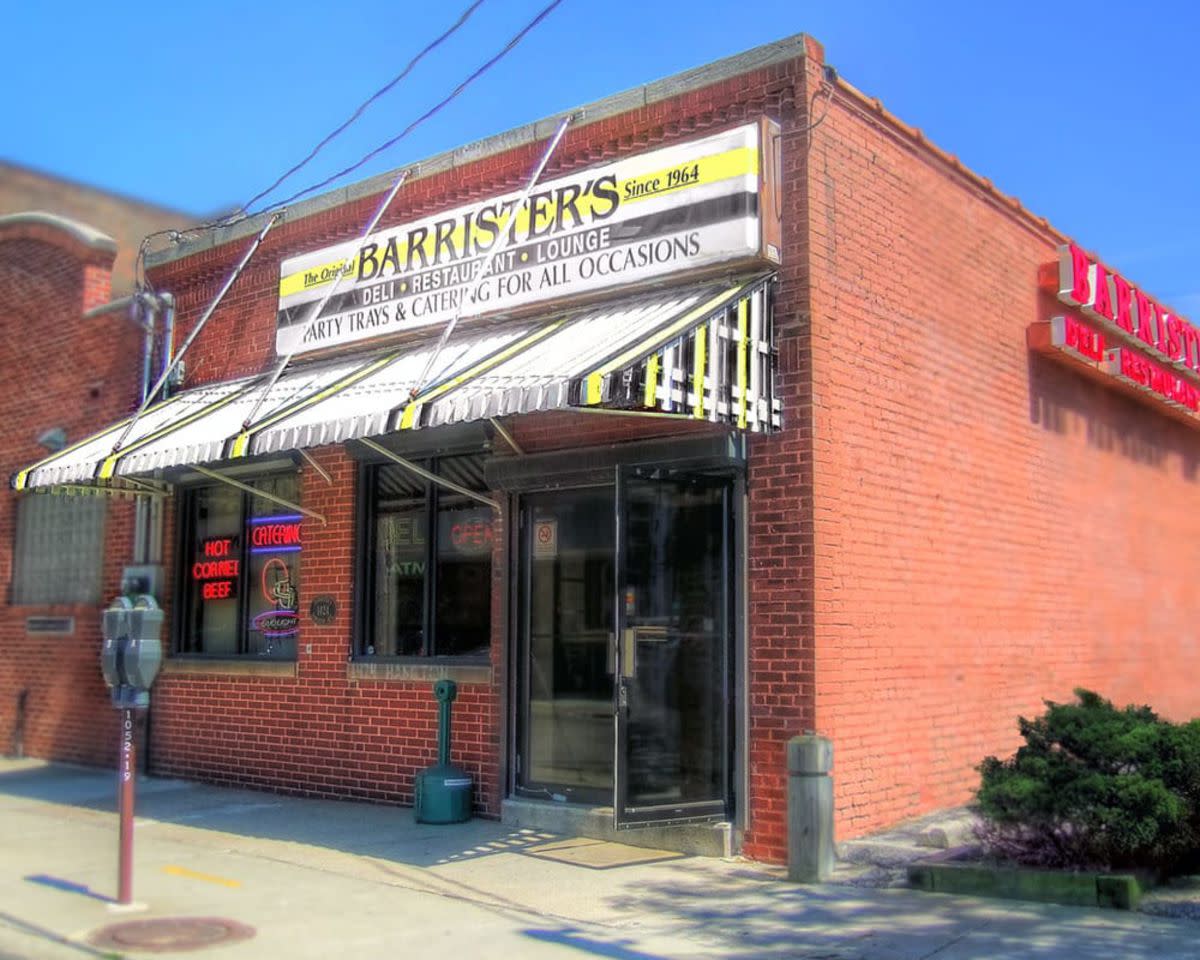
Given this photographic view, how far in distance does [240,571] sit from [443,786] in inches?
157

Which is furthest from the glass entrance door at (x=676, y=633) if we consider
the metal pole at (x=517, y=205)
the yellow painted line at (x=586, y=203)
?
the yellow painted line at (x=586, y=203)

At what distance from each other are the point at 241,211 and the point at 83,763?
6.47m

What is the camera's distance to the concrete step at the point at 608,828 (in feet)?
26.9

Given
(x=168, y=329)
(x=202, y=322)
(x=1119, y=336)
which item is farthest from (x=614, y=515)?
(x=1119, y=336)

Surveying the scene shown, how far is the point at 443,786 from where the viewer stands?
9.59 m

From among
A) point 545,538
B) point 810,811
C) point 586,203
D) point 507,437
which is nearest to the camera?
point 810,811

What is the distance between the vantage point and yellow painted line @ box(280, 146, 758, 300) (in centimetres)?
855

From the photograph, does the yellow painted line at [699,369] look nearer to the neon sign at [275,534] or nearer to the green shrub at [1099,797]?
the green shrub at [1099,797]

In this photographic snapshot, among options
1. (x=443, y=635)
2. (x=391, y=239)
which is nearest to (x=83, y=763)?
(x=443, y=635)

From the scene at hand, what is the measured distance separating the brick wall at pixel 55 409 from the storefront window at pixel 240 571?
3.99 feet

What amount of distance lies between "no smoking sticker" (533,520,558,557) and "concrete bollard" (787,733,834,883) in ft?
9.34

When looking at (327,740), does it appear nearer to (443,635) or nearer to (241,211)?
(443,635)

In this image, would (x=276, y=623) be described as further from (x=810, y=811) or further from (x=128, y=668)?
(x=810, y=811)

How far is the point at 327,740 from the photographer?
1122 cm
